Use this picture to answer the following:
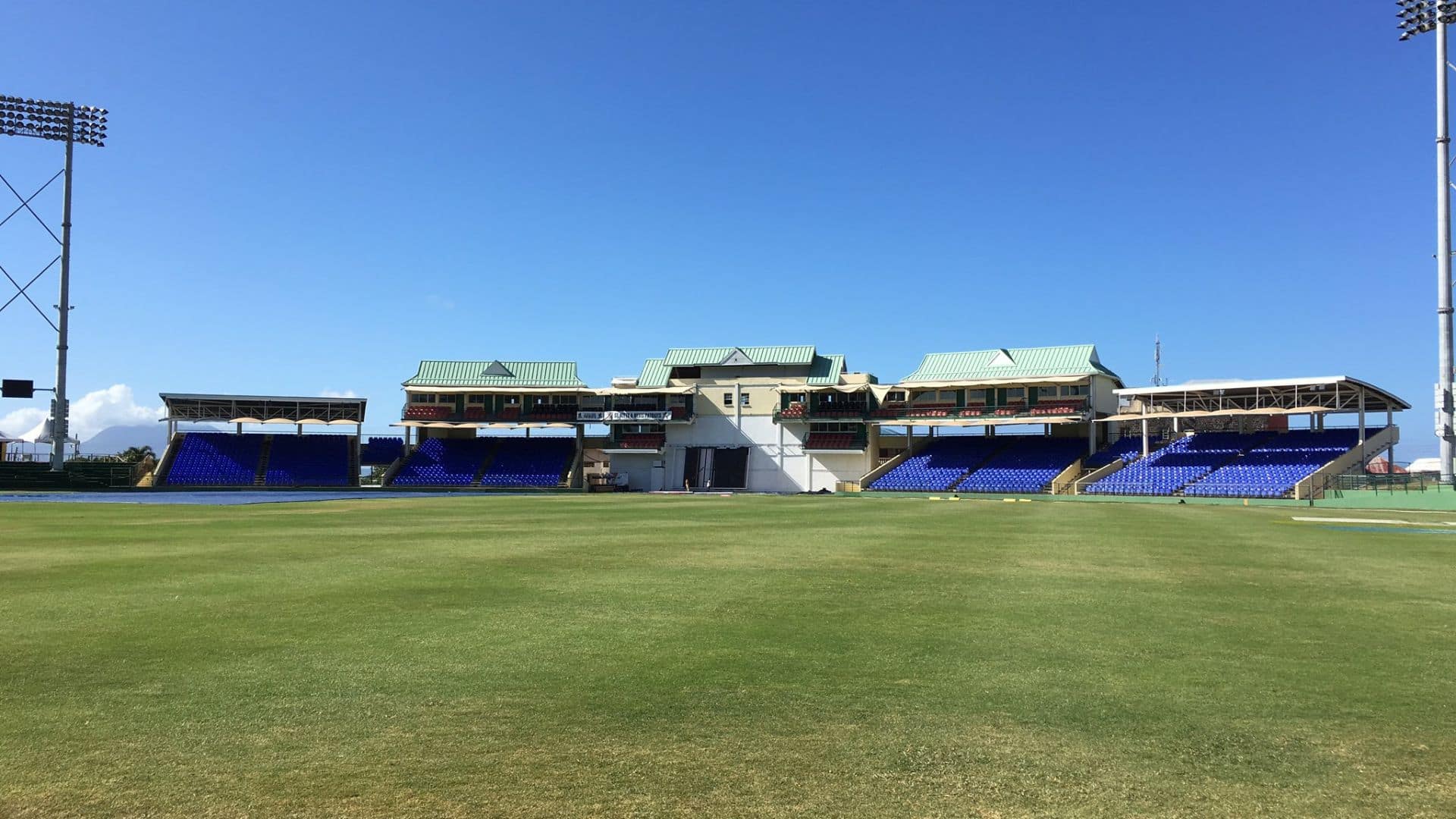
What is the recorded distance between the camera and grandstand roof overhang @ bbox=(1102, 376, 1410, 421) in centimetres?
5391

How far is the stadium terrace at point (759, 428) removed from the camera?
2438 inches

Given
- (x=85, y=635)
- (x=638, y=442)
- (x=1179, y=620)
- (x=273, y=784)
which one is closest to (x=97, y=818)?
(x=273, y=784)

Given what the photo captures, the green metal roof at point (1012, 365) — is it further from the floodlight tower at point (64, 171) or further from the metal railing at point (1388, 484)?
the floodlight tower at point (64, 171)

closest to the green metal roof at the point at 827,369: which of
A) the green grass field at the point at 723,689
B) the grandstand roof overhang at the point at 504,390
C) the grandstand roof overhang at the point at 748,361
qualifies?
the grandstand roof overhang at the point at 748,361

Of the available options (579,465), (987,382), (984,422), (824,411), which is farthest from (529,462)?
(987,382)

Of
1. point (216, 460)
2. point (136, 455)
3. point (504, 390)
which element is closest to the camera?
point (216, 460)

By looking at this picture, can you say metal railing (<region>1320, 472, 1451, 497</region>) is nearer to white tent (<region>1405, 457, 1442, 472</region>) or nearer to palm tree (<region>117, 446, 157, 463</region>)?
white tent (<region>1405, 457, 1442, 472</region>)

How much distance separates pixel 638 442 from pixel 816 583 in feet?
212

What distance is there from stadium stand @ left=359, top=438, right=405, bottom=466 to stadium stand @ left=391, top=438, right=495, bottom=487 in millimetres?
1560

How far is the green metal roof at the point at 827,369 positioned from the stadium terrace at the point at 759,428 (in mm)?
189

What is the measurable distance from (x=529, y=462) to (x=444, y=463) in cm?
668

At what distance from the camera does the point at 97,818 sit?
4.77 meters

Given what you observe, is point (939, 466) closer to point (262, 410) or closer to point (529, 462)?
point (529, 462)

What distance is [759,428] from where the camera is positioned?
252 feet
